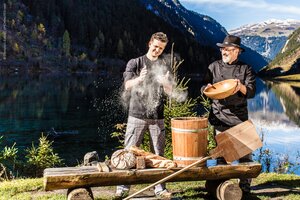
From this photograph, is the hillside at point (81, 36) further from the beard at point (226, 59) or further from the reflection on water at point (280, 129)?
the beard at point (226, 59)

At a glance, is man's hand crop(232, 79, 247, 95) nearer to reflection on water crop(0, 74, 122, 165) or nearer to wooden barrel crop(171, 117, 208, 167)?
wooden barrel crop(171, 117, 208, 167)

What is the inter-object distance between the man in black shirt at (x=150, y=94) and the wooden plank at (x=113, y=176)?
26.6 inches

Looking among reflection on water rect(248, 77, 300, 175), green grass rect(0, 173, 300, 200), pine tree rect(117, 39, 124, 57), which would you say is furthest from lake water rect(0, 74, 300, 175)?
pine tree rect(117, 39, 124, 57)

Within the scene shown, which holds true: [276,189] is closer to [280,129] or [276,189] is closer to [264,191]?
[264,191]

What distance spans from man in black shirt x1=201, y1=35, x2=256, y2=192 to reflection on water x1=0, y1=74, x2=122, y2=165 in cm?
1973

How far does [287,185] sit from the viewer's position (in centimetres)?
920

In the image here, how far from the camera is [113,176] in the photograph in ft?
21.6

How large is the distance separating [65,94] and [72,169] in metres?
61.4

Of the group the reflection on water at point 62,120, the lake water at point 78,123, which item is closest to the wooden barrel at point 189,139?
the lake water at point 78,123

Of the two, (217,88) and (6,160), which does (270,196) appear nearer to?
(217,88)

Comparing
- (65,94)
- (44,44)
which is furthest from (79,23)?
(65,94)

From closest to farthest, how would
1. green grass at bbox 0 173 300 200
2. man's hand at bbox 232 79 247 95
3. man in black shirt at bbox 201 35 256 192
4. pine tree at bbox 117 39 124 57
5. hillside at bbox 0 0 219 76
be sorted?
1. man's hand at bbox 232 79 247 95
2. man in black shirt at bbox 201 35 256 192
3. green grass at bbox 0 173 300 200
4. hillside at bbox 0 0 219 76
5. pine tree at bbox 117 39 124 57

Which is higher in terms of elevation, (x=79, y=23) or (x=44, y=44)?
(x=79, y=23)

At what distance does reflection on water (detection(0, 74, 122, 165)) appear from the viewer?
103 feet
